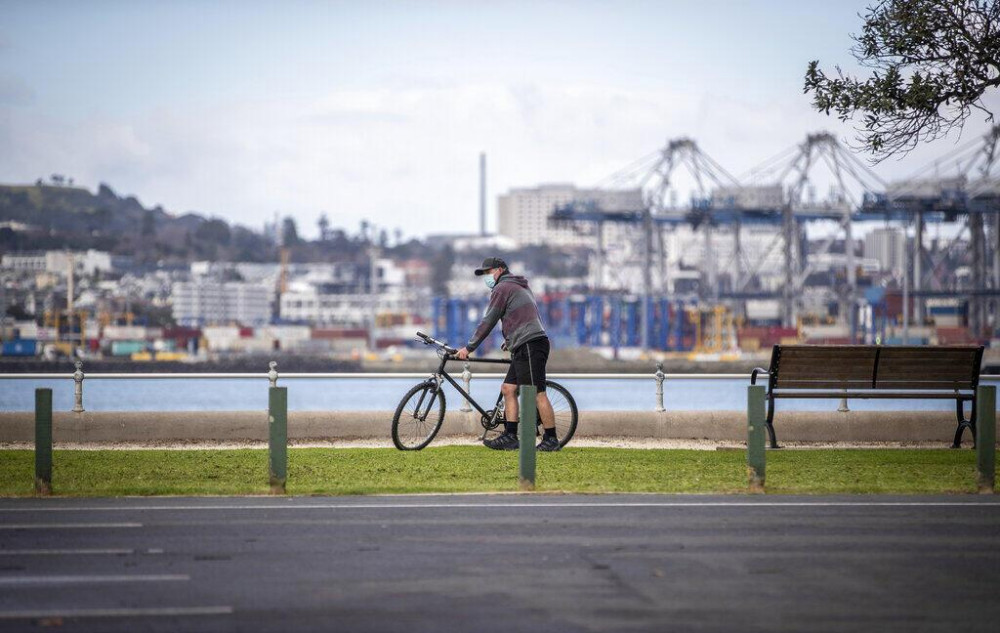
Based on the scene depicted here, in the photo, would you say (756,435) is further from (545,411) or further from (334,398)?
(334,398)

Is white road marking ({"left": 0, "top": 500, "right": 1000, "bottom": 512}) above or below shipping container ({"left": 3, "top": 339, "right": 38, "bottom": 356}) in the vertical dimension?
above

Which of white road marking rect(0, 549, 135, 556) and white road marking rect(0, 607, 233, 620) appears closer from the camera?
white road marking rect(0, 607, 233, 620)

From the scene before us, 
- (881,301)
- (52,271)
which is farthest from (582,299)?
(52,271)

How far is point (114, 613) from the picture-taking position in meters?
6.48

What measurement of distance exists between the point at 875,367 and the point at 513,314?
4.06 m

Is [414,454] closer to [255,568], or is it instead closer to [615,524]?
[615,524]

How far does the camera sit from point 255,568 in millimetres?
7668

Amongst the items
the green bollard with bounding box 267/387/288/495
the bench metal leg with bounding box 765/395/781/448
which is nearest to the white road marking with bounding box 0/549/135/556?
the green bollard with bounding box 267/387/288/495

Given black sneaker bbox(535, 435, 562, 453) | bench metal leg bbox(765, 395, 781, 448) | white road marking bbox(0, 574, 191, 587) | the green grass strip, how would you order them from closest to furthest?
white road marking bbox(0, 574, 191, 587) < the green grass strip < black sneaker bbox(535, 435, 562, 453) < bench metal leg bbox(765, 395, 781, 448)

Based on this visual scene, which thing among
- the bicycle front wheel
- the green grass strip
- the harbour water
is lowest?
the harbour water

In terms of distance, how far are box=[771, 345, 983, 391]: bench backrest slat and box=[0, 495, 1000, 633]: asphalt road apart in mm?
4280

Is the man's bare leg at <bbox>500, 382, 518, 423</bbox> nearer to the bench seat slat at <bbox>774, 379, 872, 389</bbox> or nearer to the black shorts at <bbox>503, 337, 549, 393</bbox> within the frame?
the black shorts at <bbox>503, 337, 549, 393</bbox>

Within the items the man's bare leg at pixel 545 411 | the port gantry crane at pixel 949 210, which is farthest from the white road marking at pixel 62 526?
the port gantry crane at pixel 949 210

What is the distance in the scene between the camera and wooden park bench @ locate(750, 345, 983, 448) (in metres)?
15.1
